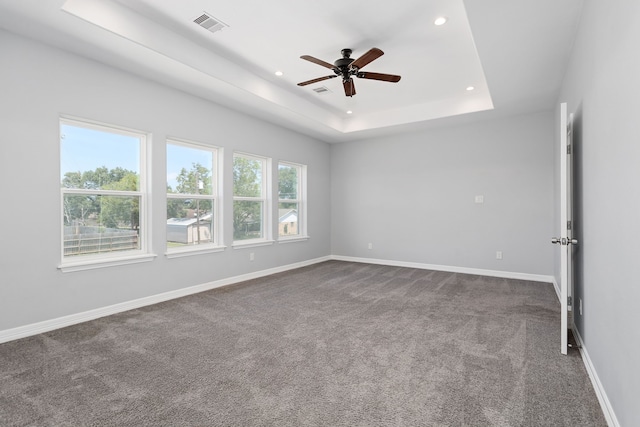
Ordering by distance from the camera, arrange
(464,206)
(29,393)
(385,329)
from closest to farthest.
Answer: (29,393), (385,329), (464,206)

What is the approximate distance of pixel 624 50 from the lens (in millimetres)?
1522

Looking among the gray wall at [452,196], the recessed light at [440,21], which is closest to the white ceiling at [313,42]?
the recessed light at [440,21]

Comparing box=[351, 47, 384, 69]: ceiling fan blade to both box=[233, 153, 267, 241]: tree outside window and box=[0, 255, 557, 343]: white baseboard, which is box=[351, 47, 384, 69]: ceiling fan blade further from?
box=[0, 255, 557, 343]: white baseboard

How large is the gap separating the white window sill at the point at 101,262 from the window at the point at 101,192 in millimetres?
27

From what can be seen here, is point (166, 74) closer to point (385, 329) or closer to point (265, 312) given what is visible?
point (265, 312)

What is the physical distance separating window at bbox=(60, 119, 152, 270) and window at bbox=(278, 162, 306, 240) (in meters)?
2.60

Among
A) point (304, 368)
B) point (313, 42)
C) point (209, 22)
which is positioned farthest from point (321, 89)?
point (304, 368)

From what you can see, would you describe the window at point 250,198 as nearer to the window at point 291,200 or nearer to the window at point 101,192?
the window at point 291,200

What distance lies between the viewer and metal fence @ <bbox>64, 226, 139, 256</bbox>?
339 centimetres

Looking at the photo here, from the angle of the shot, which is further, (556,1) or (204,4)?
(204,4)

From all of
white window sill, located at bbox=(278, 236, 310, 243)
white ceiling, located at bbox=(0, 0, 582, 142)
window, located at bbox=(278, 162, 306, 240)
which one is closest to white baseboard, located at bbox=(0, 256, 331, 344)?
white window sill, located at bbox=(278, 236, 310, 243)

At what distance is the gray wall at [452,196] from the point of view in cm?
518

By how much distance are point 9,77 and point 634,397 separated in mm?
4772

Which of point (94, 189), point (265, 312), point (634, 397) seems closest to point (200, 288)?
point (265, 312)
